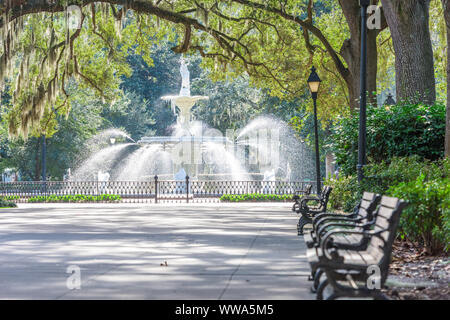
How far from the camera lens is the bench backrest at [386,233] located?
5469 millimetres

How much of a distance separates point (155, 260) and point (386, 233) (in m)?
3.99

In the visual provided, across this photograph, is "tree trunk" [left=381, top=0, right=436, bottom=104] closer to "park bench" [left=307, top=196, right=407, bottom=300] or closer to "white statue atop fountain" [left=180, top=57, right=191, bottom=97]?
"park bench" [left=307, top=196, right=407, bottom=300]

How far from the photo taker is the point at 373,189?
38.0 feet

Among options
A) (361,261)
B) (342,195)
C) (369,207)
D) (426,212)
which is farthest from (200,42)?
(361,261)

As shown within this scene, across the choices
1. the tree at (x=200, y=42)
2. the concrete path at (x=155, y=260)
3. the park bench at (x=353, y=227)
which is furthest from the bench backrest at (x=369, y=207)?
the tree at (x=200, y=42)

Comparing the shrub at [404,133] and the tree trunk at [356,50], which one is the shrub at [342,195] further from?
the tree trunk at [356,50]

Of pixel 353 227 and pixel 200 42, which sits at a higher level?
pixel 200 42

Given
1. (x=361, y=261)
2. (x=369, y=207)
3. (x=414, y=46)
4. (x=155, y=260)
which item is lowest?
(x=155, y=260)

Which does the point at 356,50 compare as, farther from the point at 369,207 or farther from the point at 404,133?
the point at 369,207

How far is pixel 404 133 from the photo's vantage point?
13.5 meters

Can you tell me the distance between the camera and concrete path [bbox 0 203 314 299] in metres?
6.42

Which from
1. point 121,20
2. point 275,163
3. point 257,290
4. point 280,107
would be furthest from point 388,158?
point 275,163

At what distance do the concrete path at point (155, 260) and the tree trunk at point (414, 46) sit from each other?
15.4 feet
